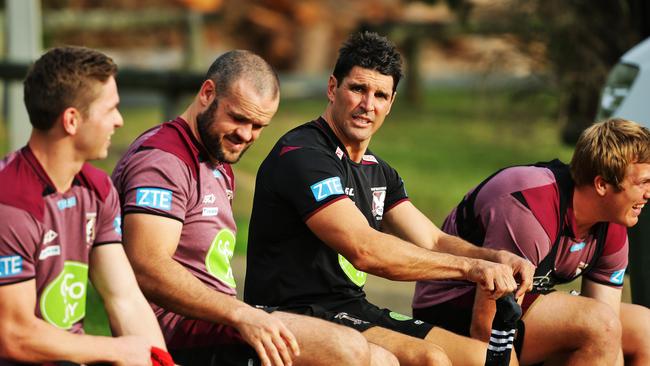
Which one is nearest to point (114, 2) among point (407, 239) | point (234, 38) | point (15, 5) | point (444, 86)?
point (234, 38)

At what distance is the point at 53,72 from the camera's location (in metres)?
3.81

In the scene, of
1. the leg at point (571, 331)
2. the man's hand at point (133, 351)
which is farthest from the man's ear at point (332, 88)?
the man's hand at point (133, 351)

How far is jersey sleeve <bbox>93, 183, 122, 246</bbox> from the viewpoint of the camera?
403 centimetres

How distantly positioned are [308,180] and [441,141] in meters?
12.2

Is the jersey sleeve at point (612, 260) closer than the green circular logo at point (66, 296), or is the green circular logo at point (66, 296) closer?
→ the green circular logo at point (66, 296)

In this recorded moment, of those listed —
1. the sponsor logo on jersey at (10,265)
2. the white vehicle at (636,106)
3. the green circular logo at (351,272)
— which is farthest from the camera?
the white vehicle at (636,106)

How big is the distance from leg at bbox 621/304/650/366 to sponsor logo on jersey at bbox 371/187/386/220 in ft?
3.77

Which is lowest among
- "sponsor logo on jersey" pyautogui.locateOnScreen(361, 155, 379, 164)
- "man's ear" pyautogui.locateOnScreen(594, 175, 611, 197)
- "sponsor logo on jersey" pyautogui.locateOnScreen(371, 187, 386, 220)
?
"sponsor logo on jersey" pyautogui.locateOnScreen(371, 187, 386, 220)

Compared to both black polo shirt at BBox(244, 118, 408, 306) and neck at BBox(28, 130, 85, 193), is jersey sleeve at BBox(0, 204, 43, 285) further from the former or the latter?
black polo shirt at BBox(244, 118, 408, 306)

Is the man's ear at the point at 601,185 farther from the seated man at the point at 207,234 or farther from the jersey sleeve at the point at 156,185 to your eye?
the jersey sleeve at the point at 156,185

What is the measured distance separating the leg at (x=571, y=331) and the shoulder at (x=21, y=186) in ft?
7.09

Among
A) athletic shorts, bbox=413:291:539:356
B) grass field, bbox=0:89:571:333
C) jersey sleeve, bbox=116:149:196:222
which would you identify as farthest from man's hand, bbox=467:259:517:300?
grass field, bbox=0:89:571:333

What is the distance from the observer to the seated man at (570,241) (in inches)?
198

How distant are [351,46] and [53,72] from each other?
159cm
